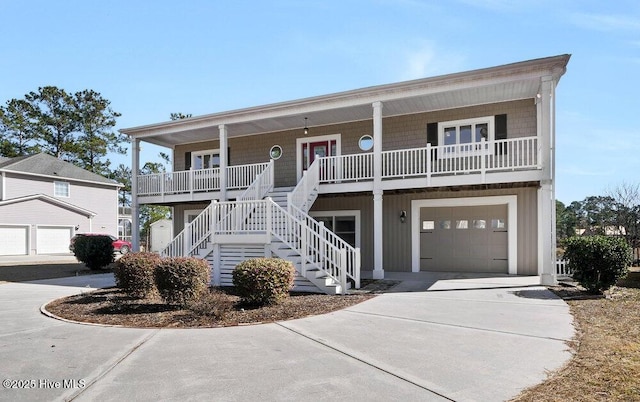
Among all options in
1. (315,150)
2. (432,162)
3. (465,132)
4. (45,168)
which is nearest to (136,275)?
(315,150)

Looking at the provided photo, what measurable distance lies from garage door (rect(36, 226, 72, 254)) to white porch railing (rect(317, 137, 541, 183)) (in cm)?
2296

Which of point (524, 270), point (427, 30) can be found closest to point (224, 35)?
point (427, 30)

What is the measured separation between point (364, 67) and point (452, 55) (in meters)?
2.97

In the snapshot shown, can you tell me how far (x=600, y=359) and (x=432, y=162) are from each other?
351 inches

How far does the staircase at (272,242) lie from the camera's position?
946 centimetres

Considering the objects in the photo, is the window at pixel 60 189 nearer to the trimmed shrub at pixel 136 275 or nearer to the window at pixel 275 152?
the window at pixel 275 152

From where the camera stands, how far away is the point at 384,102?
1218 cm

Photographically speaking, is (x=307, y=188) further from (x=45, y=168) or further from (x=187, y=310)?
(x=45, y=168)

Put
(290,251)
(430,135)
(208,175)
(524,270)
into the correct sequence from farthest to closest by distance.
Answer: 1. (208,175)
2. (430,135)
3. (524,270)
4. (290,251)

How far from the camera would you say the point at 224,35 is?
453 inches

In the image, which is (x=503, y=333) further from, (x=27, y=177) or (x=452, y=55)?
(x=27, y=177)

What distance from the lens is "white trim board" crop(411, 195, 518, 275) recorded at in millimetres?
12492

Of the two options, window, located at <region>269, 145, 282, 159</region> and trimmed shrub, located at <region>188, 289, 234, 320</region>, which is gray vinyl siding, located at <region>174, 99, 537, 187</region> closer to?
window, located at <region>269, 145, 282, 159</region>

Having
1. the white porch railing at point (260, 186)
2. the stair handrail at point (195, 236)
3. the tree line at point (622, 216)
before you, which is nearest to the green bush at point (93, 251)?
the stair handrail at point (195, 236)
